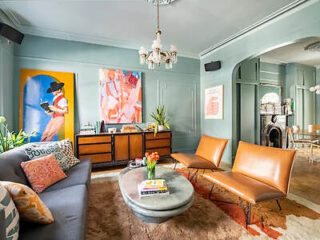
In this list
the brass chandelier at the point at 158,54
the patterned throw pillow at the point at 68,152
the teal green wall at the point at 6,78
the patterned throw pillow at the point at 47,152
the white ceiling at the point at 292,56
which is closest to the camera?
the patterned throw pillow at the point at 47,152

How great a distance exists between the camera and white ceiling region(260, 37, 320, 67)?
415cm

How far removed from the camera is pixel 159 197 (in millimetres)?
1472

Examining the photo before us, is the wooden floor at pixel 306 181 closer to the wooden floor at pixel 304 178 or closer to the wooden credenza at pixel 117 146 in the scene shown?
the wooden floor at pixel 304 178

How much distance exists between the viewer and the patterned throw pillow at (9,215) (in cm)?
85

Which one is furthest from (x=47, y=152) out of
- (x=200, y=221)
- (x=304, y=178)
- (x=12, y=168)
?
(x=304, y=178)

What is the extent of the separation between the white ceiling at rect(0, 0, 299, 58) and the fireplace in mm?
2892

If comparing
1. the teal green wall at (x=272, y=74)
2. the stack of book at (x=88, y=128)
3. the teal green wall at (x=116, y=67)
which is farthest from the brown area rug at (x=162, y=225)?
the teal green wall at (x=272, y=74)

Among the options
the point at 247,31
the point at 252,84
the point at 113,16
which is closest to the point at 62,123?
the point at 113,16

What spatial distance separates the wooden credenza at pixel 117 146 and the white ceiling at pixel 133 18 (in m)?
2.16

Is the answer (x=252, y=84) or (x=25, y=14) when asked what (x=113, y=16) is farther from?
(x=252, y=84)

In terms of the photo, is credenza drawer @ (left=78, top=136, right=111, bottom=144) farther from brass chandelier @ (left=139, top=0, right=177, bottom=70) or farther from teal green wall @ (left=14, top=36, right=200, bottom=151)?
brass chandelier @ (left=139, top=0, right=177, bottom=70)

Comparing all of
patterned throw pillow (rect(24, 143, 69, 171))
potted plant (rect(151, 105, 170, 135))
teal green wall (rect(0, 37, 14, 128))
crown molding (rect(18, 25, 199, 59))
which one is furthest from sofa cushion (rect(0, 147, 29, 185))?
crown molding (rect(18, 25, 199, 59))

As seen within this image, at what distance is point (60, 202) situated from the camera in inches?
53.9

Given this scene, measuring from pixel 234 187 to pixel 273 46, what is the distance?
2562mm
